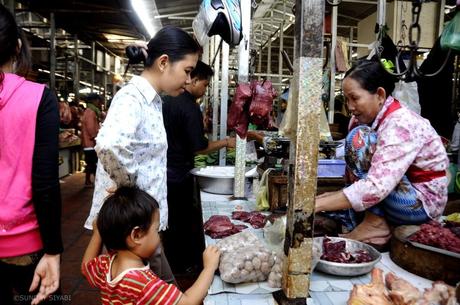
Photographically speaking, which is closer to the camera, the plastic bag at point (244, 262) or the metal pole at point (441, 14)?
the plastic bag at point (244, 262)

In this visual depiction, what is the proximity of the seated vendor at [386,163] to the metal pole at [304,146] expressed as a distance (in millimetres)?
751

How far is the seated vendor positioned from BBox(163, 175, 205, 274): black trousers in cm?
178

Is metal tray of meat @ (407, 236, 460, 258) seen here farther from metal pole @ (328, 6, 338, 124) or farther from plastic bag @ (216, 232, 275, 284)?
metal pole @ (328, 6, 338, 124)

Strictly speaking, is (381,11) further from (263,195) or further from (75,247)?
(75,247)

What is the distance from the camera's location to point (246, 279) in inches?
82.5

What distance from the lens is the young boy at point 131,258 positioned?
158 cm

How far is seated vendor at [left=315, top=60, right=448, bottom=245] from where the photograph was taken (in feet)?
8.00

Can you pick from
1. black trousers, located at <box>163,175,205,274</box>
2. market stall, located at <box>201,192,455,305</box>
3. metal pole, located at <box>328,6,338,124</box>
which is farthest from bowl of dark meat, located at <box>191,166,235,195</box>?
metal pole, located at <box>328,6,338,124</box>

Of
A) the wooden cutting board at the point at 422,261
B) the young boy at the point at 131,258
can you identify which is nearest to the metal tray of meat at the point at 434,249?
the wooden cutting board at the point at 422,261

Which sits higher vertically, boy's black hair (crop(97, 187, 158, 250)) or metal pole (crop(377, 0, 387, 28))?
metal pole (crop(377, 0, 387, 28))

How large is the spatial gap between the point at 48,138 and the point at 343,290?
163cm

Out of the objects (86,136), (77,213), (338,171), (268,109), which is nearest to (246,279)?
(338,171)

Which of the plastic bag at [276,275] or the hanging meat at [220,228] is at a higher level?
the hanging meat at [220,228]

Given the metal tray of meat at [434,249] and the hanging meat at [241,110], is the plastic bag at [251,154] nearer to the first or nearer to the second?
the hanging meat at [241,110]
